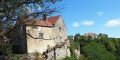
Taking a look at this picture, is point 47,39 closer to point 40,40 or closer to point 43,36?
point 43,36

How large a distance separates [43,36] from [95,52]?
52.1ft

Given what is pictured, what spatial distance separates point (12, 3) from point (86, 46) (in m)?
25.5

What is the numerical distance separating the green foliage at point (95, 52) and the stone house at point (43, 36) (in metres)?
8.12

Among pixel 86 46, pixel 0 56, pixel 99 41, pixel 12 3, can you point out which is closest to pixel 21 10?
pixel 12 3

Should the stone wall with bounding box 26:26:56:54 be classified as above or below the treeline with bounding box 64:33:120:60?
above

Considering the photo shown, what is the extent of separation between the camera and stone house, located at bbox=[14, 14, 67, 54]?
2017cm

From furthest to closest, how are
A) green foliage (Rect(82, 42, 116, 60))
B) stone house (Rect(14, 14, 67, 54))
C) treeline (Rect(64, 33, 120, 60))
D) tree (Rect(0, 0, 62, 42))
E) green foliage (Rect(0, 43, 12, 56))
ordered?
1. green foliage (Rect(82, 42, 116, 60))
2. treeline (Rect(64, 33, 120, 60))
3. stone house (Rect(14, 14, 67, 54))
4. green foliage (Rect(0, 43, 12, 56))
5. tree (Rect(0, 0, 62, 42))

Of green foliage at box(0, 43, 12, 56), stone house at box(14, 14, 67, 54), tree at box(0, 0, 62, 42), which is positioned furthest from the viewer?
stone house at box(14, 14, 67, 54)

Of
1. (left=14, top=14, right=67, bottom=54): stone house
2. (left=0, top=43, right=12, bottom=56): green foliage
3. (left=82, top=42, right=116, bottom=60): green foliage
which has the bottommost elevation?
(left=82, top=42, right=116, bottom=60): green foliage

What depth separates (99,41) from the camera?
35.6 meters

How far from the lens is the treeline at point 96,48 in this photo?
29.5 m

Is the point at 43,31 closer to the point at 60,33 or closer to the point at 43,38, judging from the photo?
the point at 43,38

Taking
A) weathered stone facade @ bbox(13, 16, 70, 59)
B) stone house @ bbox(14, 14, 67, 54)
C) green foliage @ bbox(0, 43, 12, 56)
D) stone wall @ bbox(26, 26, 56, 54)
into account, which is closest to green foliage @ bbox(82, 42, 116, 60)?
weathered stone facade @ bbox(13, 16, 70, 59)

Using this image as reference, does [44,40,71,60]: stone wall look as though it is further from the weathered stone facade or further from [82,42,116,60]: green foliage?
[82,42,116,60]: green foliage
